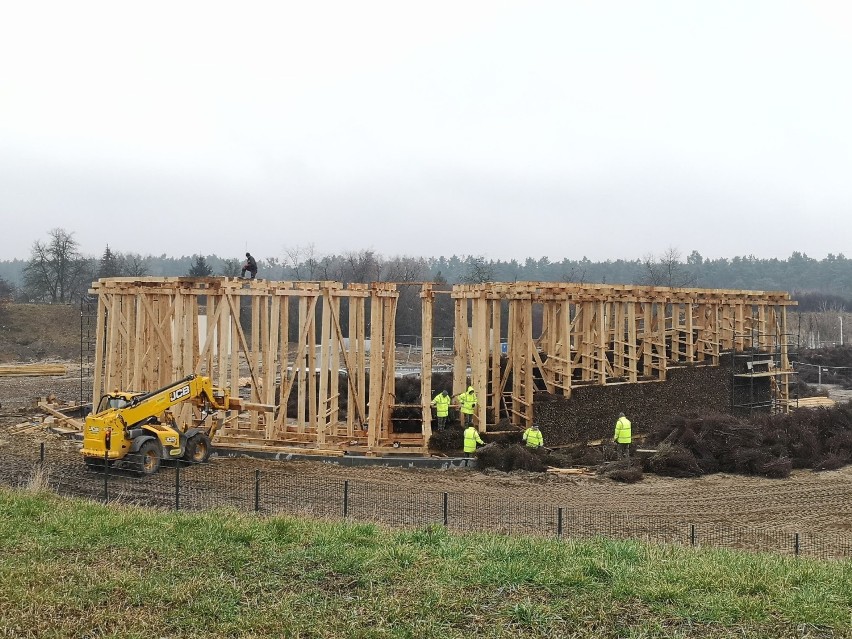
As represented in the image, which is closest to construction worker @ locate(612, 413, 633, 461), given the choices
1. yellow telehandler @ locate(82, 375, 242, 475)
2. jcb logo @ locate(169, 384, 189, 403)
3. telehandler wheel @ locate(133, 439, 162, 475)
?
yellow telehandler @ locate(82, 375, 242, 475)

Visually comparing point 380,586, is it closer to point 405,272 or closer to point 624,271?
point 405,272

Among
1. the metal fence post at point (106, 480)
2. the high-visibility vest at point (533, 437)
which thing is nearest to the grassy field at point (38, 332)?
the metal fence post at point (106, 480)

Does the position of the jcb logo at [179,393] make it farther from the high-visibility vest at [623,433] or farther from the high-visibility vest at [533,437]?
the high-visibility vest at [623,433]

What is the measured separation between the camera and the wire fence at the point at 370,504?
11320 mm

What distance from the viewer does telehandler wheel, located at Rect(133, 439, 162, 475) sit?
580 inches

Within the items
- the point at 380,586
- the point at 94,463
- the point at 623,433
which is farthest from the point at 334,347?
the point at 380,586

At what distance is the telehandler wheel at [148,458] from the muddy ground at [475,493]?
1.04ft

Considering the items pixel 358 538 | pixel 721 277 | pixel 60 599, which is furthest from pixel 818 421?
pixel 721 277

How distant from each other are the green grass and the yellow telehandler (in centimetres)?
571

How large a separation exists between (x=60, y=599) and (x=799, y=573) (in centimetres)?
673

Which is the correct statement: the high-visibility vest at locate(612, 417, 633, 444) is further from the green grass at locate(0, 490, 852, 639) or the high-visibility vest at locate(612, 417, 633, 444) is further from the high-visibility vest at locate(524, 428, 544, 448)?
the green grass at locate(0, 490, 852, 639)

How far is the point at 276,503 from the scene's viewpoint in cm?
1260

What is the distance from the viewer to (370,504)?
13.0 m

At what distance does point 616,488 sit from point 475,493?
3163 mm
